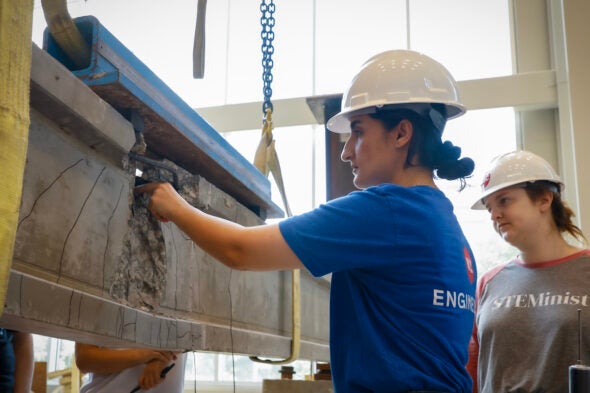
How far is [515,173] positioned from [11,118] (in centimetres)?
341

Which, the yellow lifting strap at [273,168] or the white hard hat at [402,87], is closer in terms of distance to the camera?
the white hard hat at [402,87]

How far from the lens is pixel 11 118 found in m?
1.24

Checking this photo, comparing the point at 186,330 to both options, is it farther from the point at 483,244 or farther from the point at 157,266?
the point at 483,244

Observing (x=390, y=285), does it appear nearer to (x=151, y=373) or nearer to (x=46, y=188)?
(x=46, y=188)

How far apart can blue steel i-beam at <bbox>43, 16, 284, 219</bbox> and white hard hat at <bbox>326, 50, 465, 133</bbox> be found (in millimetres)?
560

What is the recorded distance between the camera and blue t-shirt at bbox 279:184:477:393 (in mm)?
1931

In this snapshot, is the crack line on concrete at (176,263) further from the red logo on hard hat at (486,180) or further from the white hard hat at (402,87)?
the red logo on hard hat at (486,180)

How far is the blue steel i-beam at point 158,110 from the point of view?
1.90m

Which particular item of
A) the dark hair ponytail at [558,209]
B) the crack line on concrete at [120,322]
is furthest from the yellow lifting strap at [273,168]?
the crack line on concrete at [120,322]

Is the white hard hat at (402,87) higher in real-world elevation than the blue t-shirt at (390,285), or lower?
higher

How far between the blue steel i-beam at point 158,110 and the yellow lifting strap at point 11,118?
59 centimetres

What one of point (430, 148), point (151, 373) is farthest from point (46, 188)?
point (151, 373)

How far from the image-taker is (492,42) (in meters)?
8.15

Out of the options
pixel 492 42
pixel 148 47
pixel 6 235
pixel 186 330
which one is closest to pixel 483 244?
pixel 492 42
